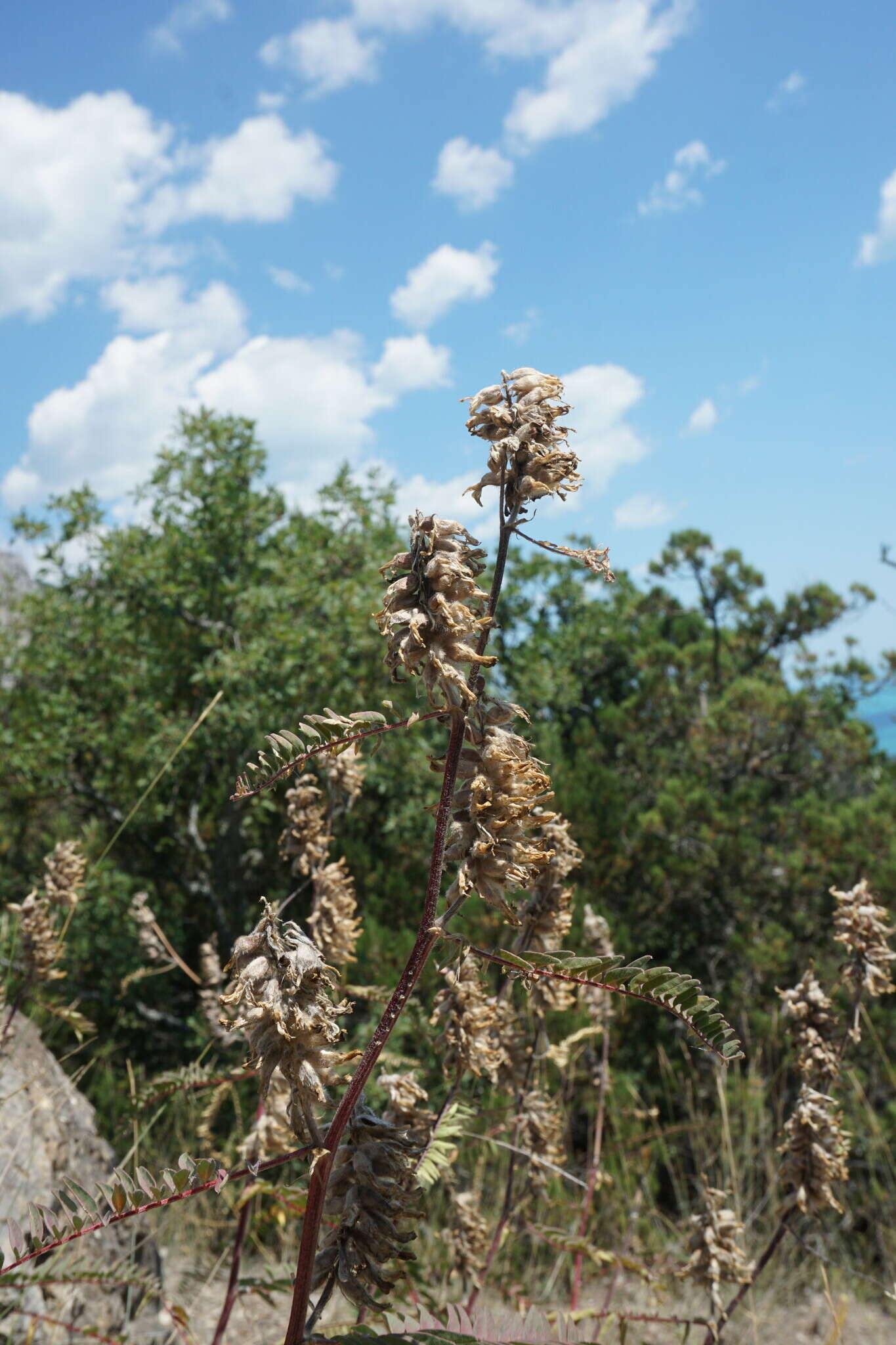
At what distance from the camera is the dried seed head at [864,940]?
1.94m

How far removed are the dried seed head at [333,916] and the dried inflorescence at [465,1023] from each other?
211mm

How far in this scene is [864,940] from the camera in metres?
1.98

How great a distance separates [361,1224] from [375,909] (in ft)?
15.9

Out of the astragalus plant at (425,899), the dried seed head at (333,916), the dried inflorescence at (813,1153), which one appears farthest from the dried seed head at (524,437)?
the dried inflorescence at (813,1153)

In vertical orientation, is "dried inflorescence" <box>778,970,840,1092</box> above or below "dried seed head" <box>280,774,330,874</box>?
below

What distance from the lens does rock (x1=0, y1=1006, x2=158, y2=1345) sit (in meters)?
2.33

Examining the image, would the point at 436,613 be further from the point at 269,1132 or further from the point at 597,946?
the point at 597,946

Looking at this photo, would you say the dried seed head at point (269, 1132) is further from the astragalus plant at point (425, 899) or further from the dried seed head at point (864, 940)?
the dried seed head at point (864, 940)

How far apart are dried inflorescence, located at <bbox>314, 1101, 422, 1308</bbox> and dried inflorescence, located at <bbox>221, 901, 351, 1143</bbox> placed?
0.40 feet

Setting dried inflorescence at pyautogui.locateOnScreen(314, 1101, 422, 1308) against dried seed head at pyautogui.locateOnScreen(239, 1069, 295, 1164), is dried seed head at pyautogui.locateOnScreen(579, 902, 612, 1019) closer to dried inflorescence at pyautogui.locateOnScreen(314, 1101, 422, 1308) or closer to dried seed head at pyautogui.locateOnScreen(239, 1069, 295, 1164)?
dried seed head at pyautogui.locateOnScreen(239, 1069, 295, 1164)

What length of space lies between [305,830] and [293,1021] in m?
1.03

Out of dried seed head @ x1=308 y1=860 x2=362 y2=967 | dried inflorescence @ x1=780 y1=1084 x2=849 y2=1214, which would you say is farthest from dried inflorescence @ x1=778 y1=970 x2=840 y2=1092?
dried seed head @ x1=308 y1=860 x2=362 y2=967

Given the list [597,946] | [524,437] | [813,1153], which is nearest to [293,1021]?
[524,437]

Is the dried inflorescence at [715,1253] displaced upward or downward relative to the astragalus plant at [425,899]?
downward
